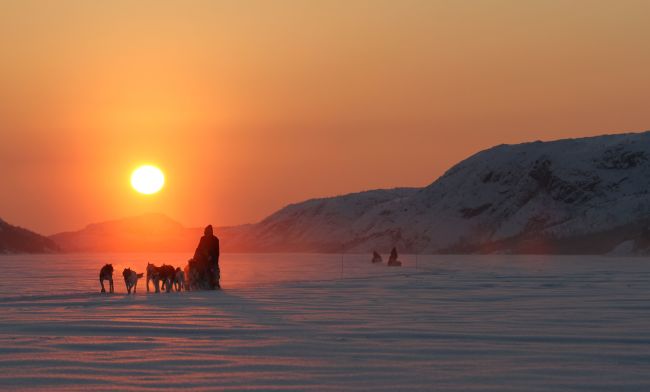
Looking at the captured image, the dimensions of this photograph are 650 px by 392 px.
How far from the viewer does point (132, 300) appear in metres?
34.8

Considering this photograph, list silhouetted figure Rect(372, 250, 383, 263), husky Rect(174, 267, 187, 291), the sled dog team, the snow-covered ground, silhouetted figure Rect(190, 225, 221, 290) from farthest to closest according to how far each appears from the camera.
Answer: silhouetted figure Rect(372, 250, 383, 263), silhouetted figure Rect(190, 225, 221, 290), husky Rect(174, 267, 187, 291), the sled dog team, the snow-covered ground

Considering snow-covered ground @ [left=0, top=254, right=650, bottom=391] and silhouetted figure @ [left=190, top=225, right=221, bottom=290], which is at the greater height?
silhouetted figure @ [left=190, top=225, right=221, bottom=290]

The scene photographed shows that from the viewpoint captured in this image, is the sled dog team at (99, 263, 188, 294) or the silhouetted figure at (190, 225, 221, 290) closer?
the sled dog team at (99, 263, 188, 294)

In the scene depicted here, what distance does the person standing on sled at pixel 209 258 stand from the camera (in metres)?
43.8

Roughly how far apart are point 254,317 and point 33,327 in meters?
5.71

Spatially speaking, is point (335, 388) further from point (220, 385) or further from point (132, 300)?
point (132, 300)

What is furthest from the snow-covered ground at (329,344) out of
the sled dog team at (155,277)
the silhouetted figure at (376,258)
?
the silhouetted figure at (376,258)

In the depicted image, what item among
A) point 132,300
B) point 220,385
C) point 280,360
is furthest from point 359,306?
point 220,385

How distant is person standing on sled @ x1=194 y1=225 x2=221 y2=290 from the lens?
144 feet

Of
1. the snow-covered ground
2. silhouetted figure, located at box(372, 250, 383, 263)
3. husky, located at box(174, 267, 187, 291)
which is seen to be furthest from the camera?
silhouetted figure, located at box(372, 250, 383, 263)

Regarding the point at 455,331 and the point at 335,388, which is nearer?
the point at 335,388

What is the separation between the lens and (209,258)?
146ft

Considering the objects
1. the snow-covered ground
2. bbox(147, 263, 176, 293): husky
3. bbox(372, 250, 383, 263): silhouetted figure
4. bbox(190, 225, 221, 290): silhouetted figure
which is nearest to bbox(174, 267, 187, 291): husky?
bbox(190, 225, 221, 290): silhouetted figure

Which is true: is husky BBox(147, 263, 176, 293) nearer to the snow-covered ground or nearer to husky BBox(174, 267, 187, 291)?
husky BBox(174, 267, 187, 291)
